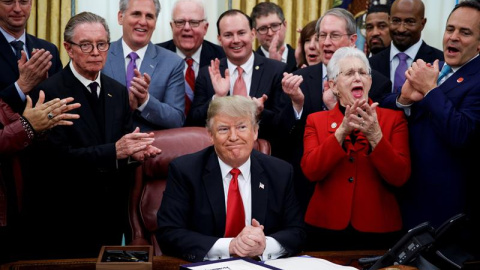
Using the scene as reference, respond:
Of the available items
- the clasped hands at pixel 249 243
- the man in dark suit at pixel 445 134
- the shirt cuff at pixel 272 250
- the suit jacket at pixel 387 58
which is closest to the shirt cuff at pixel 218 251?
the clasped hands at pixel 249 243

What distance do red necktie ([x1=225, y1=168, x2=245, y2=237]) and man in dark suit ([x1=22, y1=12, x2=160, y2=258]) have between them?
66 cm

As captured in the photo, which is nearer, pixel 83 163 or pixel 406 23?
pixel 83 163

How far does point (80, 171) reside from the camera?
3.29m

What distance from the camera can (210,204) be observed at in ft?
9.09

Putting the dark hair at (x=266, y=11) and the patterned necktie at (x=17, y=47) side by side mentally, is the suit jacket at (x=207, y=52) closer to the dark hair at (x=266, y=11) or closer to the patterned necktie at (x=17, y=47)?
the dark hair at (x=266, y=11)

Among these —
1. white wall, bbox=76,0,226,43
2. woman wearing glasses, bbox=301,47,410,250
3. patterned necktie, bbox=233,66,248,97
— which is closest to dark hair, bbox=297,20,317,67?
patterned necktie, bbox=233,66,248,97

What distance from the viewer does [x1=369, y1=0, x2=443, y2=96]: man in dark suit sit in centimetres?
438

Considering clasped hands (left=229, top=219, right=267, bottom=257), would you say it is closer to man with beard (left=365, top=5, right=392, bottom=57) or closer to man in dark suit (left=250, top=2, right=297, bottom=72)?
man in dark suit (left=250, top=2, right=297, bottom=72)

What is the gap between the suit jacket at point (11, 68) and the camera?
339 cm

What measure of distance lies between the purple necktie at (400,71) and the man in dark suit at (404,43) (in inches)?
0.5

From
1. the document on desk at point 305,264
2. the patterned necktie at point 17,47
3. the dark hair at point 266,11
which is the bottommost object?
the document on desk at point 305,264

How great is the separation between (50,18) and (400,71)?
3555 mm

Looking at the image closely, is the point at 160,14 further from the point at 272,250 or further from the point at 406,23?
the point at 272,250

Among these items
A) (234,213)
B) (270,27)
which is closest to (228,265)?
(234,213)
